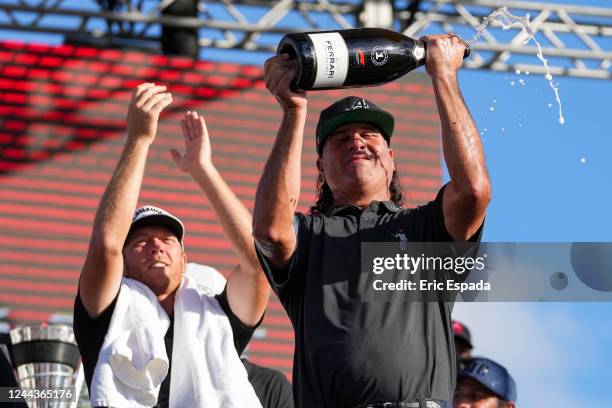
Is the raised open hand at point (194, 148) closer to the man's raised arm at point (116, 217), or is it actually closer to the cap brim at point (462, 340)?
the man's raised arm at point (116, 217)

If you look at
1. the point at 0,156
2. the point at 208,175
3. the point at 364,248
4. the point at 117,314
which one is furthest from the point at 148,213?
the point at 0,156

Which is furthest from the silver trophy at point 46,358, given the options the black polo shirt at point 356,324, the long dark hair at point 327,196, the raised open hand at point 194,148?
the black polo shirt at point 356,324

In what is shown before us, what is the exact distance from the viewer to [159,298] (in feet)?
13.6

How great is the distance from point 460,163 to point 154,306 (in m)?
1.30

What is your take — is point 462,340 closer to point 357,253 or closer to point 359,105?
point 359,105

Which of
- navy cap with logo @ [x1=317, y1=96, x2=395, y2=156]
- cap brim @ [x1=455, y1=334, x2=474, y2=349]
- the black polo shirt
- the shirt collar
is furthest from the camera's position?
cap brim @ [x1=455, y1=334, x2=474, y2=349]

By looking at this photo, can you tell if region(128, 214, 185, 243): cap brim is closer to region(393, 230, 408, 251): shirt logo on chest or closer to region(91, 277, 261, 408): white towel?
region(91, 277, 261, 408): white towel

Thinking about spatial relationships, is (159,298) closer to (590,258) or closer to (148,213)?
(148,213)

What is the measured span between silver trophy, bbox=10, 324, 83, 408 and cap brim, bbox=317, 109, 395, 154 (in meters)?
1.36

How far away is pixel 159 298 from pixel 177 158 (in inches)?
23.8

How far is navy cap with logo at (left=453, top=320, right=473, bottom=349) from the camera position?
586cm

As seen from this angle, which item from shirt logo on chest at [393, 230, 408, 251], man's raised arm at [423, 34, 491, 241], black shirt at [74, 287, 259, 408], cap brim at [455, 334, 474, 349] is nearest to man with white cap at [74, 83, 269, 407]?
black shirt at [74, 287, 259, 408]

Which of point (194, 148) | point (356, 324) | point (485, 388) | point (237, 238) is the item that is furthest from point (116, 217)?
point (485, 388)

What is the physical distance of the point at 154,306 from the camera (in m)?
3.94
